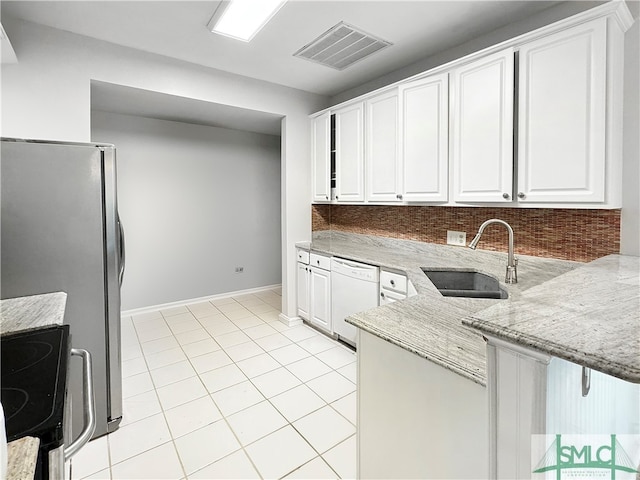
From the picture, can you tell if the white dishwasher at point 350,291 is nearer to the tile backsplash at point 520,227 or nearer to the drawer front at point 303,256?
the drawer front at point 303,256

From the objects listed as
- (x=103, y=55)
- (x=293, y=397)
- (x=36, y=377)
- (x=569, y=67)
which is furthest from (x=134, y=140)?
(x=569, y=67)

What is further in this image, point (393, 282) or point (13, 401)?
point (393, 282)

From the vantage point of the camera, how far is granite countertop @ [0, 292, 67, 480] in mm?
551

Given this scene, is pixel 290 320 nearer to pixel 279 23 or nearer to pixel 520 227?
pixel 520 227

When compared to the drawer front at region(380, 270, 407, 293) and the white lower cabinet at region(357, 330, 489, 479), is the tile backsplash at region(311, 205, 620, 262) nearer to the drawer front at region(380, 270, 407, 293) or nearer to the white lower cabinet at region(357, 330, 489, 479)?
the drawer front at region(380, 270, 407, 293)

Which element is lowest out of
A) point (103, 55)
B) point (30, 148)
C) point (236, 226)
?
point (236, 226)

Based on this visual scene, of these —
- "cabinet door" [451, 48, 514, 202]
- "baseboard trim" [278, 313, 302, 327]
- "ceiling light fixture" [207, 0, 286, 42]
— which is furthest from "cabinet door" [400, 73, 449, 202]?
"baseboard trim" [278, 313, 302, 327]

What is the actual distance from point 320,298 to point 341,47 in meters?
2.32

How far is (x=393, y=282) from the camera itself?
8.49 ft

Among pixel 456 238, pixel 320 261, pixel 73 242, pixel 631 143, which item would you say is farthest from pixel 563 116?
pixel 73 242

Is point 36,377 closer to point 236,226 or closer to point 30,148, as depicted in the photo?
point 30,148

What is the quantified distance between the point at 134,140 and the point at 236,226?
66.3 inches

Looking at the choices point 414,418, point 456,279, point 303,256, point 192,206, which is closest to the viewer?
point 414,418

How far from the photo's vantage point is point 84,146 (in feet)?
6.30
